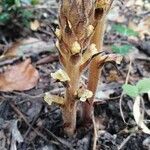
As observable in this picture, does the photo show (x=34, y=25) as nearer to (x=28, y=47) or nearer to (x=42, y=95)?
(x=28, y=47)

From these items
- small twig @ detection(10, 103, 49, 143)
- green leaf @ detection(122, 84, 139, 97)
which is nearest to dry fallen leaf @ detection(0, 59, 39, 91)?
small twig @ detection(10, 103, 49, 143)

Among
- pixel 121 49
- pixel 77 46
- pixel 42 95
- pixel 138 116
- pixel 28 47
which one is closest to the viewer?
pixel 77 46

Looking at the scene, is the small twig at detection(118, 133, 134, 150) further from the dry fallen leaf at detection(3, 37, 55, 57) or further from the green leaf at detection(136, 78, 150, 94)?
the dry fallen leaf at detection(3, 37, 55, 57)

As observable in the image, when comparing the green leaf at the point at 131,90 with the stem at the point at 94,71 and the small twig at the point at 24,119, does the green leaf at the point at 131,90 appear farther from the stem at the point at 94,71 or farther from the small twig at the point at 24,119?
the small twig at the point at 24,119

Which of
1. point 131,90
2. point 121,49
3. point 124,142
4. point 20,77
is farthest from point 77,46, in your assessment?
point 121,49

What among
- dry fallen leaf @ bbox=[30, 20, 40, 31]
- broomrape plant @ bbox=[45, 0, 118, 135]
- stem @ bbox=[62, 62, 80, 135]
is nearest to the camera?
broomrape plant @ bbox=[45, 0, 118, 135]

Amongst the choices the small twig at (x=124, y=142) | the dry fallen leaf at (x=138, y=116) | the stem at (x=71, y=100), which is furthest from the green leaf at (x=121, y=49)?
the stem at (x=71, y=100)

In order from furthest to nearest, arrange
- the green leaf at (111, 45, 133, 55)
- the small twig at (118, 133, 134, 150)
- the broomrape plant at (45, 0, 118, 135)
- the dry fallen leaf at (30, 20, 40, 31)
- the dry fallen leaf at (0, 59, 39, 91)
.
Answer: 1. the dry fallen leaf at (30, 20, 40, 31)
2. the green leaf at (111, 45, 133, 55)
3. the dry fallen leaf at (0, 59, 39, 91)
4. the small twig at (118, 133, 134, 150)
5. the broomrape plant at (45, 0, 118, 135)
